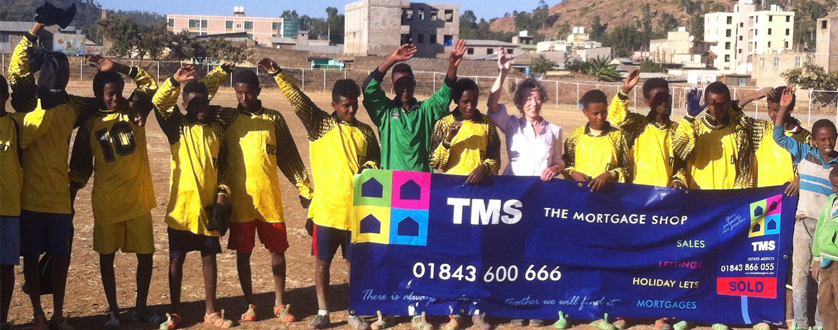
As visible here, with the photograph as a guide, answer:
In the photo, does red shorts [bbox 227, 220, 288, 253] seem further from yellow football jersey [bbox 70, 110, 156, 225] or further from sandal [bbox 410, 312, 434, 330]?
sandal [bbox 410, 312, 434, 330]

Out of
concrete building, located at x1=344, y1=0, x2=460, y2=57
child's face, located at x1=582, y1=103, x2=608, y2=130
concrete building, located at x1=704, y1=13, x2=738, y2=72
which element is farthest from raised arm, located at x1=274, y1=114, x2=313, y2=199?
concrete building, located at x1=704, y1=13, x2=738, y2=72

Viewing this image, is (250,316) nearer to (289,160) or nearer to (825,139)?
(289,160)

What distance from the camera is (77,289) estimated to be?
7.55 metres

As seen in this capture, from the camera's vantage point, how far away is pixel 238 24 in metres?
132

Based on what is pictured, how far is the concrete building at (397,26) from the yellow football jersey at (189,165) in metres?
68.1

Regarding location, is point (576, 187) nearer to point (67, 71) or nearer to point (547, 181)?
point (547, 181)

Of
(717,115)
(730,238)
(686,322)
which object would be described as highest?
(717,115)

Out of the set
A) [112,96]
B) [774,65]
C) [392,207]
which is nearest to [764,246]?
[392,207]

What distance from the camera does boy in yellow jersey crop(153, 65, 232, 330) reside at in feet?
21.4

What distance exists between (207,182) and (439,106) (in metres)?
1.84

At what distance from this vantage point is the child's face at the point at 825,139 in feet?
21.5

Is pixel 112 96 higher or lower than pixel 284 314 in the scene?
higher

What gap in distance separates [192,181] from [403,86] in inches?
68.3

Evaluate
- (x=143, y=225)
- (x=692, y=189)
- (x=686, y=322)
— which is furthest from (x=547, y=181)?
(x=143, y=225)
